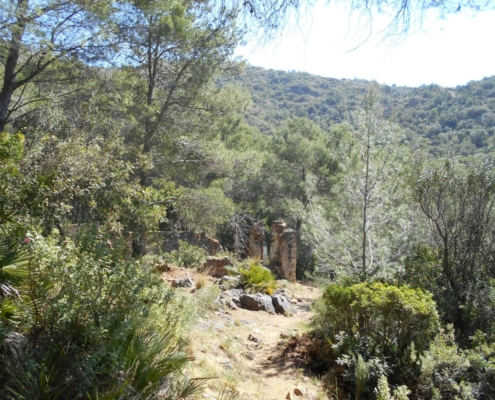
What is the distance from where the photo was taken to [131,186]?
6184 millimetres

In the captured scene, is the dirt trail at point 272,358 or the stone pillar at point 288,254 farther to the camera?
the stone pillar at point 288,254

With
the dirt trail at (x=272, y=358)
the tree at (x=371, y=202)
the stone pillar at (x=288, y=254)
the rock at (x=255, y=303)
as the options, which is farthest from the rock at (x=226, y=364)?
the stone pillar at (x=288, y=254)

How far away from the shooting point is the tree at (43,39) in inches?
235

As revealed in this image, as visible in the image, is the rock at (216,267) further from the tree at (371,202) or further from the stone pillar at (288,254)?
the tree at (371,202)

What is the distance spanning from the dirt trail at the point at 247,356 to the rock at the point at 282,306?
52cm

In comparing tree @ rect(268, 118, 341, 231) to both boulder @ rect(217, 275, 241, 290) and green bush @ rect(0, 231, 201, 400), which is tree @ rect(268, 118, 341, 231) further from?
green bush @ rect(0, 231, 201, 400)

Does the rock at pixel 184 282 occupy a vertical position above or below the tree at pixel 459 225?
below

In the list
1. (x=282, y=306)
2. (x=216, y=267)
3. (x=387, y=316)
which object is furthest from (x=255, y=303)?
(x=387, y=316)

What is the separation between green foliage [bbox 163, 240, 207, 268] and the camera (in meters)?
13.2

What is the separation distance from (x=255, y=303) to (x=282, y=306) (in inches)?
28.1

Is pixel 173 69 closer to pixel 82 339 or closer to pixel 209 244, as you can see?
pixel 209 244

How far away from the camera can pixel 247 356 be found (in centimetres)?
611

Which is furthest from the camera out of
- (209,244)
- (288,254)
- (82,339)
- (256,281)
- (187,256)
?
(209,244)

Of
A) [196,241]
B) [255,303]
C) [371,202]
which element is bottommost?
[255,303]
